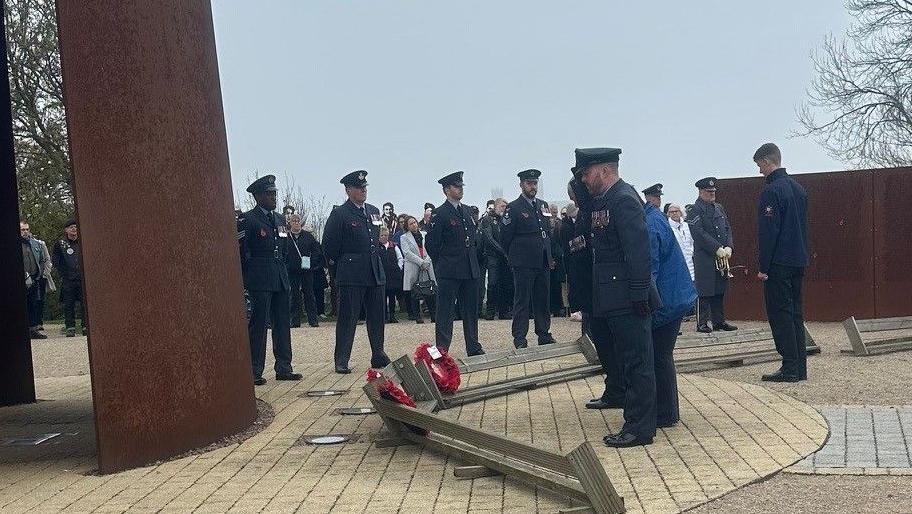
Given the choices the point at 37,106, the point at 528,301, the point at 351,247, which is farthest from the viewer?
the point at 37,106

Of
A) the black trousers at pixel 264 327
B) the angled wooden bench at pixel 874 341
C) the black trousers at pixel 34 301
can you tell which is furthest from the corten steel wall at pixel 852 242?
the black trousers at pixel 34 301

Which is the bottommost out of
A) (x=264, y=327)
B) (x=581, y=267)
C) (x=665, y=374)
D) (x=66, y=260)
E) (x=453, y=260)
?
(x=665, y=374)

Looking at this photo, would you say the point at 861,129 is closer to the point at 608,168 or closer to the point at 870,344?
the point at 870,344

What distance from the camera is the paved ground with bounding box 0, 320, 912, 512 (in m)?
6.50

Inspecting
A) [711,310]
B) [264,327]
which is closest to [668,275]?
[264,327]

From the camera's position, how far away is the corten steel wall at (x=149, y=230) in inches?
307

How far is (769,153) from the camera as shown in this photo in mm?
10961

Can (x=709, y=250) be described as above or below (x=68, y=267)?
below

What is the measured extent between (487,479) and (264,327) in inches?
217

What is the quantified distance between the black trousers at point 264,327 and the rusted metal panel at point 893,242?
30.6 feet

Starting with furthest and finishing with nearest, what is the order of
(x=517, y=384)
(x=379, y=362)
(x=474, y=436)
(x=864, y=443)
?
(x=379, y=362), (x=517, y=384), (x=864, y=443), (x=474, y=436)

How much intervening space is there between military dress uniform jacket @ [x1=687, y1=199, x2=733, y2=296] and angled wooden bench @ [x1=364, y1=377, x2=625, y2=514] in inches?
339

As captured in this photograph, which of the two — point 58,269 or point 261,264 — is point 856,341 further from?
point 58,269

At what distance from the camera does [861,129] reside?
3419 centimetres
